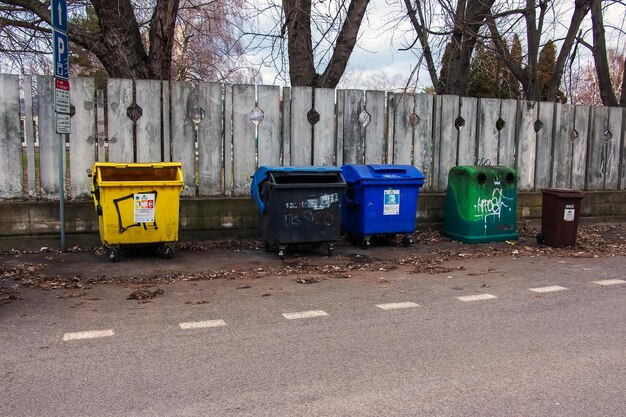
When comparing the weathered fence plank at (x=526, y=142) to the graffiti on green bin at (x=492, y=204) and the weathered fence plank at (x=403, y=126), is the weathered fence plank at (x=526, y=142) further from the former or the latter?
the weathered fence plank at (x=403, y=126)

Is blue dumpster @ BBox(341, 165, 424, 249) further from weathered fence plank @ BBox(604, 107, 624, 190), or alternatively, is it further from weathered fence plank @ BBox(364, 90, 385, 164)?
weathered fence plank @ BBox(604, 107, 624, 190)

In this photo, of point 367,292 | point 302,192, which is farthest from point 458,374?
point 302,192

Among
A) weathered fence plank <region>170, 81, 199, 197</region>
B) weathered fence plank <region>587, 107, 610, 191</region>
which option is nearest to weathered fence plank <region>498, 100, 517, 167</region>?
weathered fence plank <region>587, 107, 610, 191</region>

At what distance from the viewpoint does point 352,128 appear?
9.29 metres

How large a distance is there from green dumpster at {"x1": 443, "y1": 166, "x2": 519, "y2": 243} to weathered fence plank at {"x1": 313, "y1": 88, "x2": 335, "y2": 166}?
2.21m

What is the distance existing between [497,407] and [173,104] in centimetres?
663

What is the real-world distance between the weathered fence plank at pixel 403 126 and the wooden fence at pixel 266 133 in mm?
18

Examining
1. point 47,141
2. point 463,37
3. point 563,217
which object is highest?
point 463,37

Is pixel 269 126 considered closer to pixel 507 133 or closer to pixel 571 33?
pixel 507 133

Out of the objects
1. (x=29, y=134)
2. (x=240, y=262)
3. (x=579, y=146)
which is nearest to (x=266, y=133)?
(x=240, y=262)

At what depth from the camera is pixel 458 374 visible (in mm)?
3744

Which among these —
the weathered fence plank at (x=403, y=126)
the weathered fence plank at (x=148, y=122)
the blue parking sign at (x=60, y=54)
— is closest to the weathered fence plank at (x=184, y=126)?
the weathered fence plank at (x=148, y=122)

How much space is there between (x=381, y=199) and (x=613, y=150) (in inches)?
256

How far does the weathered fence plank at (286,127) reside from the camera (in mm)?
8828
